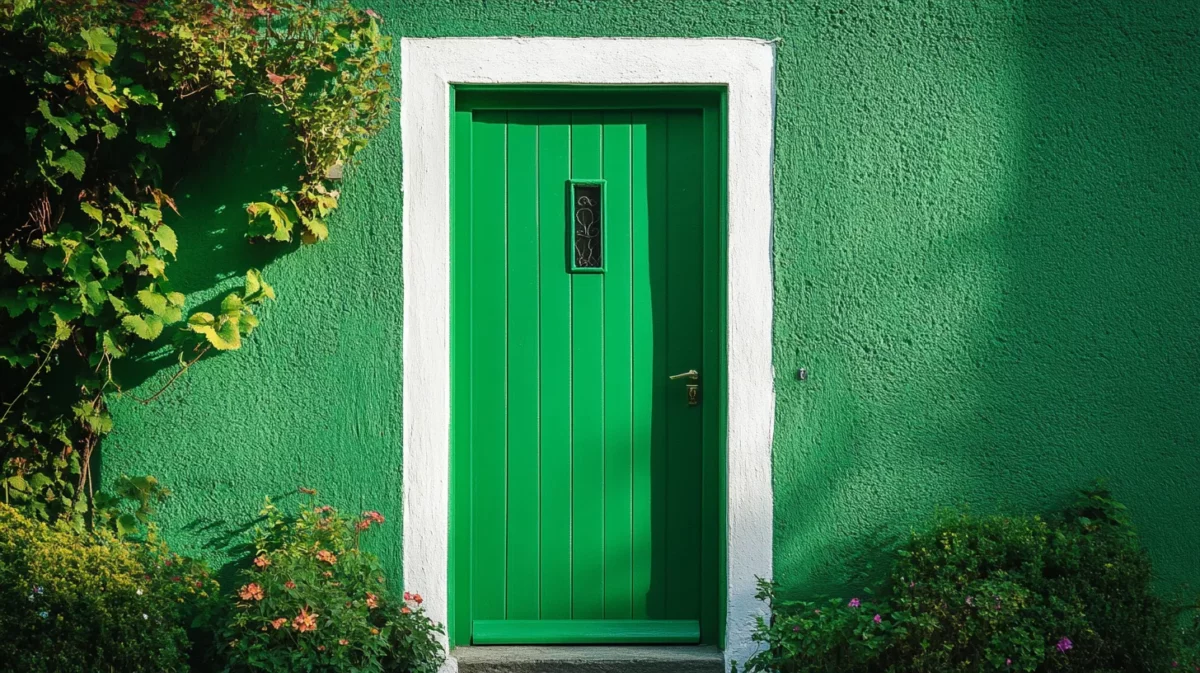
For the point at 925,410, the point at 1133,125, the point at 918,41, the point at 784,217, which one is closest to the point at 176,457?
the point at 784,217

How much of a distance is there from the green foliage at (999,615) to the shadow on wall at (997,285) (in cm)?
26

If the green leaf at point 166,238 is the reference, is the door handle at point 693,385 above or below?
below

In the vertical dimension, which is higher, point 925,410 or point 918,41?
point 918,41

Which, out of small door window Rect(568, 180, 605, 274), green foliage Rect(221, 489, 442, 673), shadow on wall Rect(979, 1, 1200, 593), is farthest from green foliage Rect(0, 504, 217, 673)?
shadow on wall Rect(979, 1, 1200, 593)

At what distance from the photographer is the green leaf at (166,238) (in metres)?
3.76

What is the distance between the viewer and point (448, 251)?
3.98m

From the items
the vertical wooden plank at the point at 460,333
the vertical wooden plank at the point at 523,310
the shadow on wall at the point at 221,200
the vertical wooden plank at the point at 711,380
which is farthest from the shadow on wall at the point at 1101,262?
the shadow on wall at the point at 221,200

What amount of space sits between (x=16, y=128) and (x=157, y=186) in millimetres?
523

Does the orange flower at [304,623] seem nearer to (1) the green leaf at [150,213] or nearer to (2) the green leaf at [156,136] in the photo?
(1) the green leaf at [150,213]

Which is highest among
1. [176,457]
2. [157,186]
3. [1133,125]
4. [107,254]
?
[1133,125]

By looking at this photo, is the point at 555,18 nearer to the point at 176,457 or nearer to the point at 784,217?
the point at 784,217

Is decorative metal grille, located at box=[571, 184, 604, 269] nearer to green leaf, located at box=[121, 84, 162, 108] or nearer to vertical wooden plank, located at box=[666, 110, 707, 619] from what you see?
vertical wooden plank, located at box=[666, 110, 707, 619]

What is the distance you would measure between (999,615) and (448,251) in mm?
2402

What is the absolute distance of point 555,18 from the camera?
3.96 metres
